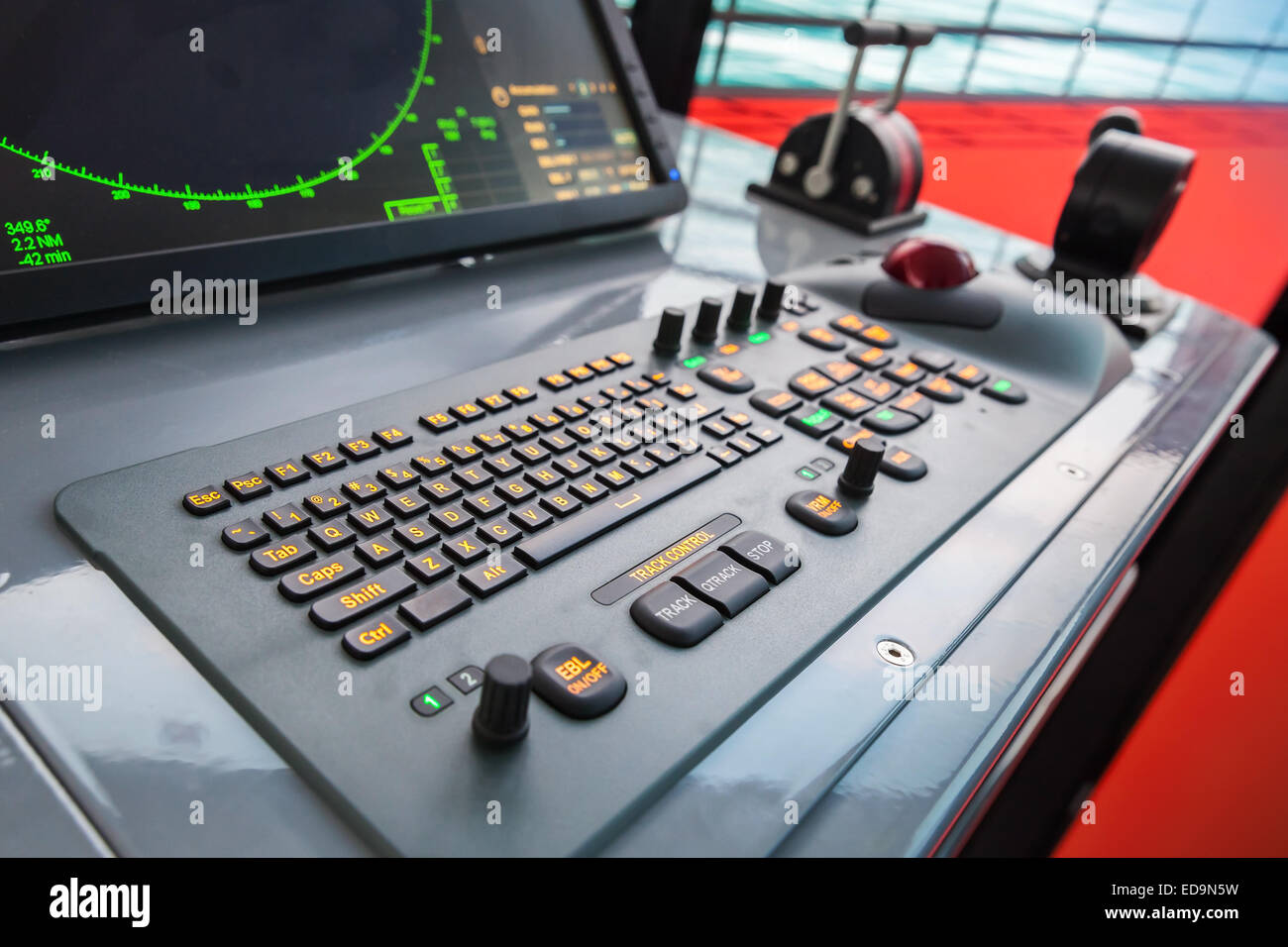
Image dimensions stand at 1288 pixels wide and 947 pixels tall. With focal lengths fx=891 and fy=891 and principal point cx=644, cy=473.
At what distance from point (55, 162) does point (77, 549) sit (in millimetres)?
283

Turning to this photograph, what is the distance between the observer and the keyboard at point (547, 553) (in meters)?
0.36

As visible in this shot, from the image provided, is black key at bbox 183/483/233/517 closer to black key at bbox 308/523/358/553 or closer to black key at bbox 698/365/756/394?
black key at bbox 308/523/358/553

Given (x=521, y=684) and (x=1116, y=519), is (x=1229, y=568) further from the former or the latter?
(x=521, y=684)

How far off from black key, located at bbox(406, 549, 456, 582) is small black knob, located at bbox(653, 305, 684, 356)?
0.99 ft

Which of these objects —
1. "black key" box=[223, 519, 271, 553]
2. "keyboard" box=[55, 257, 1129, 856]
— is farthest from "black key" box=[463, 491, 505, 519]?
"black key" box=[223, 519, 271, 553]

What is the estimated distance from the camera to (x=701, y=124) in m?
1.42

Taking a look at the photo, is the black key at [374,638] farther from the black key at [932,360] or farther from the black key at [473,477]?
the black key at [932,360]

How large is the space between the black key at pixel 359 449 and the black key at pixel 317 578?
9 cm

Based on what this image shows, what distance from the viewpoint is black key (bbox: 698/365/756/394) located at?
66 cm

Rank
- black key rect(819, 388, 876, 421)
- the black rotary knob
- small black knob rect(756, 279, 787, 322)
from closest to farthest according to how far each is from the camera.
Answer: the black rotary knob, black key rect(819, 388, 876, 421), small black knob rect(756, 279, 787, 322)

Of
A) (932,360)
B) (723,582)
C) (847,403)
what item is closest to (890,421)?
(847,403)

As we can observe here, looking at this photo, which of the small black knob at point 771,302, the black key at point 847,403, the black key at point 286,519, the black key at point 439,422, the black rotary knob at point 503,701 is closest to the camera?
the black rotary knob at point 503,701

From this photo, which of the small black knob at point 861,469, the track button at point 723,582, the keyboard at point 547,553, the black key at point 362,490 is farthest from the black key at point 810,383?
the black key at point 362,490
